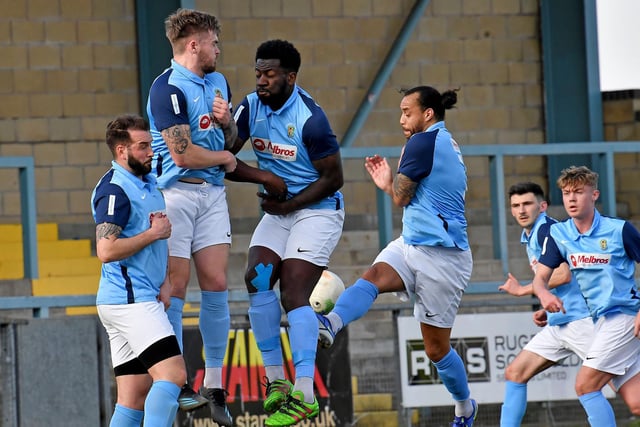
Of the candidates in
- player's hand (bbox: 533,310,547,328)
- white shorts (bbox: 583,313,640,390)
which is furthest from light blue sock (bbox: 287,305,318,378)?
player's hand (bbox: 533,310,547,328)

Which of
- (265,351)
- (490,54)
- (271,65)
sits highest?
(490,54)

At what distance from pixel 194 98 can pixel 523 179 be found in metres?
9.96

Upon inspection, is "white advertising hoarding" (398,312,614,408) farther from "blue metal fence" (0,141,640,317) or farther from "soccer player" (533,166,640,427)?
"soccer player" (533,166,640,427)

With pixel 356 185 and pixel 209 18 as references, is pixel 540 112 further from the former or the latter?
pixel 209 18

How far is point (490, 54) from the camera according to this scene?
58.1 feet

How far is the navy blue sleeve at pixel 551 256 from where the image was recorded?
32.8 feet

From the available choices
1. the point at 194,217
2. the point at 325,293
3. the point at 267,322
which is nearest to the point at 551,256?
the point at 325,293

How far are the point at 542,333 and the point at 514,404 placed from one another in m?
0.63

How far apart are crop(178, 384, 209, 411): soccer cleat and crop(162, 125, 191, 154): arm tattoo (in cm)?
140

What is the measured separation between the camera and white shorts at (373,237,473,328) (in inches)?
360

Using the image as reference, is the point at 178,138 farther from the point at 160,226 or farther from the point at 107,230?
the point at 107,230

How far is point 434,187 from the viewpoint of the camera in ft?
29.6

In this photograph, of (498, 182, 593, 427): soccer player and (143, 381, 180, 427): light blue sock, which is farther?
(498, 182, 593, 427): soccer player

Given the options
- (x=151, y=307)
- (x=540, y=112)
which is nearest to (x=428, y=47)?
(x=540, y=112)
